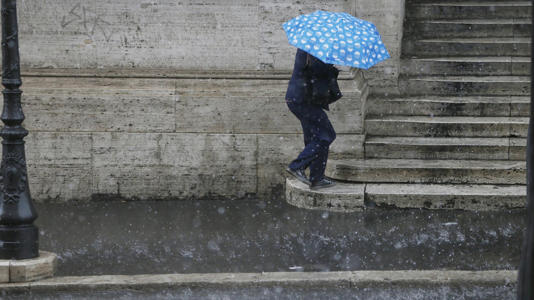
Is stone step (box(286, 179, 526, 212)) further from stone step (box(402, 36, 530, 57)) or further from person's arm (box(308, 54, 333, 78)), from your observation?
stone step (box(402, 36, 530, 57))

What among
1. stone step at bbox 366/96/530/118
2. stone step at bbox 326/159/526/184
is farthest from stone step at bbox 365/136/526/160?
stone step at bbox 366/96/530/118

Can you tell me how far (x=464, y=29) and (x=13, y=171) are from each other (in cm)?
707

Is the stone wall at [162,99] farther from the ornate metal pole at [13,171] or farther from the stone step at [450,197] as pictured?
the ornate metal pole at [13,171]

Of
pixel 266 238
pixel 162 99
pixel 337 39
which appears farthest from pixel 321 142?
pixel 162 99

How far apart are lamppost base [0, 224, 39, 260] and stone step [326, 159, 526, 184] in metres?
3.64

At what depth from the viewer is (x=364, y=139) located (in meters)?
9.77

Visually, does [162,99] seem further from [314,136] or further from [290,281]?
[290,281]

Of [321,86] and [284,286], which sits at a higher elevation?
[321,86]

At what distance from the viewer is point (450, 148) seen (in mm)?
9578

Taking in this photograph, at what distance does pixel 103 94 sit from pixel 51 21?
104cm

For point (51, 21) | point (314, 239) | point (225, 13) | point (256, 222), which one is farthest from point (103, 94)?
point (314, 239)

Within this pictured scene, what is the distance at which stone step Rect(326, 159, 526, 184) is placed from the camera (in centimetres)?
902

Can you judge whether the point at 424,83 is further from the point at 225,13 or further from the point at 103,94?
the point at 103,94

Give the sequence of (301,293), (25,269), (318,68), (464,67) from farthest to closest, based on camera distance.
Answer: (464,67), (318,68), (25,269), (301,293)
